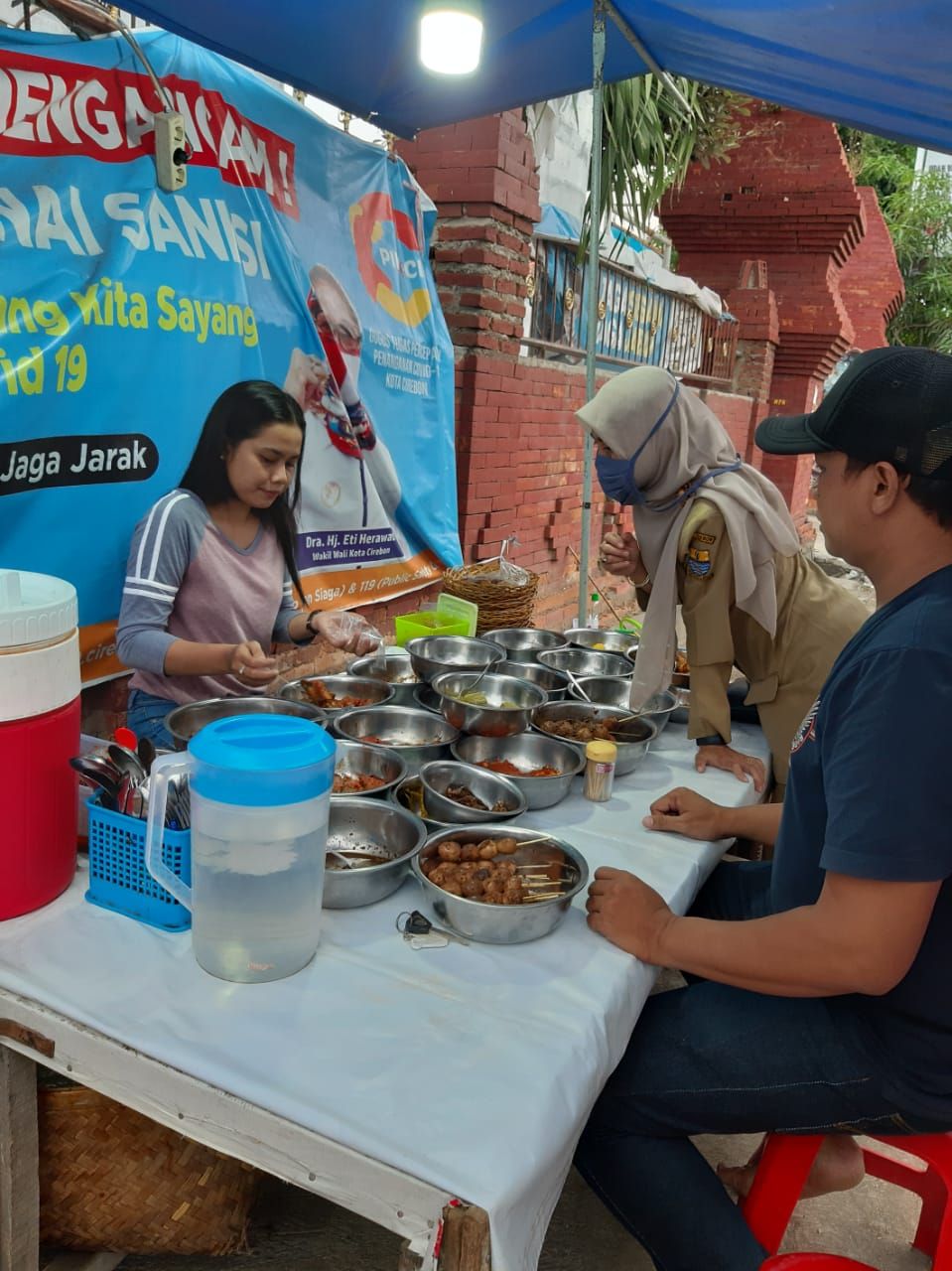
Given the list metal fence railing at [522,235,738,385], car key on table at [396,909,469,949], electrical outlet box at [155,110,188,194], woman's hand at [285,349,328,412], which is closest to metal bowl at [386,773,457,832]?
car key on table at [396,909,469,949]

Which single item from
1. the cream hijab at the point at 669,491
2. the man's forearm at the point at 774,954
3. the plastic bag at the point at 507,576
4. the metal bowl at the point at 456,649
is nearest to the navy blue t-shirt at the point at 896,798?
the man's forearm at the point at 774,954

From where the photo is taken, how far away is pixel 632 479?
295 centimetres

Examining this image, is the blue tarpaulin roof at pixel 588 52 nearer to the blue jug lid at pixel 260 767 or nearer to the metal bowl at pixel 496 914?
the blue jug lid at pixel 260 767

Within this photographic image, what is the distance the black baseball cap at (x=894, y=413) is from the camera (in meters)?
1.44

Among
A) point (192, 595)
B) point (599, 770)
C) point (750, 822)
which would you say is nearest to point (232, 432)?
point (192, 595)

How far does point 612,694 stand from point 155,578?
1562 millimetres

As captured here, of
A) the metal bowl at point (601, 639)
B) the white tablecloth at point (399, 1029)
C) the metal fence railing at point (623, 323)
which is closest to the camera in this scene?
the white tablecloth at point (399, 1029)

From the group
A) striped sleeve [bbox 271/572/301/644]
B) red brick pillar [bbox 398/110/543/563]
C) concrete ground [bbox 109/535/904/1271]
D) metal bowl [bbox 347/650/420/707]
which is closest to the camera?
concrete ground [bbox 109/535/904/1271]

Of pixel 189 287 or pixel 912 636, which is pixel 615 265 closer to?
pixel 189 287

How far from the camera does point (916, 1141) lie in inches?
Answer: 66.7

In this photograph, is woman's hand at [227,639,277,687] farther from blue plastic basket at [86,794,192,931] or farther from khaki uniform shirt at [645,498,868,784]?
khaki uniform shirt at [645,498,868,784]

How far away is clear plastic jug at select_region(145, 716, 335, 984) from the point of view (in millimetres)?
1333

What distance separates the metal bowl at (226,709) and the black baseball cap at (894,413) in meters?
1.42

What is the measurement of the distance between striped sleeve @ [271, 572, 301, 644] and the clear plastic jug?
5.75 ft
